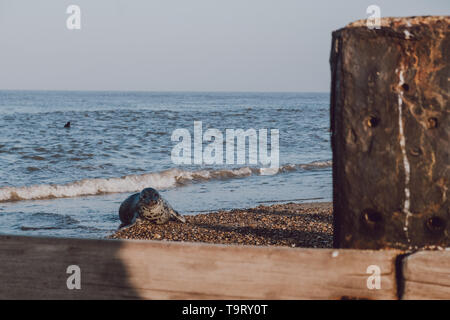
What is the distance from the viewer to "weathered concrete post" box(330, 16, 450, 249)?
1.81 meters

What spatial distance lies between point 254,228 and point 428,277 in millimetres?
5823

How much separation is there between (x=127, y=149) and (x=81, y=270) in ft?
55.2

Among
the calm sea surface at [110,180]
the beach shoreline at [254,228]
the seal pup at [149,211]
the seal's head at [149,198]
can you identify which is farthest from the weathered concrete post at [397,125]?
the seal's head at [149,198]

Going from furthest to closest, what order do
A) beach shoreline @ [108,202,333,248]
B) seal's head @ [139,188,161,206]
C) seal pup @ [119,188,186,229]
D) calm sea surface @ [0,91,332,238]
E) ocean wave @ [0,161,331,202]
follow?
1. ocean wave @ [0,161,331,202]
2. calm sea surface @ [0,91,332,238]
3. seal's head @ [139,188,161,206]
4. seal pup @ [119,188,186,229]
5. beach shoreline @ [108,202,333,248]

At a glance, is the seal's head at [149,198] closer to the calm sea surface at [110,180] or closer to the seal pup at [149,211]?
the seal pup at [149,211]

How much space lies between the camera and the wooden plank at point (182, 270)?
1.82 meters

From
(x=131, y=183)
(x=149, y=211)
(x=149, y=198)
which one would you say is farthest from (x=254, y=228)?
(x=131, y=183)

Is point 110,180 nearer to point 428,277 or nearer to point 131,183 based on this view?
point 131,183

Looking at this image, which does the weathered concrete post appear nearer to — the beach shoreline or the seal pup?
the beach shoreline

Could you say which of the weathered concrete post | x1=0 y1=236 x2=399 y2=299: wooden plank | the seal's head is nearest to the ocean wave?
the seal's head

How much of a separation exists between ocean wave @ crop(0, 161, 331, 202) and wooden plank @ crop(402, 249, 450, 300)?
35.3 ft

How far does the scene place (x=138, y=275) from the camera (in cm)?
188

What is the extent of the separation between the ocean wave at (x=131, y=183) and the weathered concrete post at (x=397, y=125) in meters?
10.6
